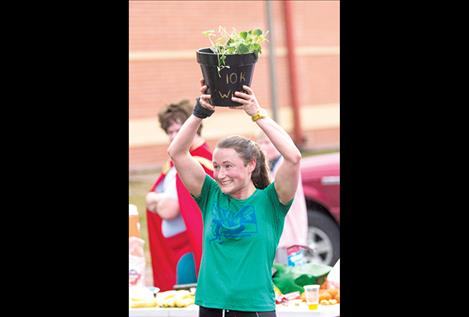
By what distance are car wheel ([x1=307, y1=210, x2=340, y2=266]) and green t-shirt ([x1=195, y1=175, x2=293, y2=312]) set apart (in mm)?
4463

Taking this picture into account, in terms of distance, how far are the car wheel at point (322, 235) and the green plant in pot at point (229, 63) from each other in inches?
188

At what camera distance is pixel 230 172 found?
4.73 metres

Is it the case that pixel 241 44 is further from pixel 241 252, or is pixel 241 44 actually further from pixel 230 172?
pixel 241 252

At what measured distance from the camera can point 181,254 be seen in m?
7.09

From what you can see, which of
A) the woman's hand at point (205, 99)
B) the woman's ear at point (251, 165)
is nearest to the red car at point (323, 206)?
the woman's ear at point (251, 165)

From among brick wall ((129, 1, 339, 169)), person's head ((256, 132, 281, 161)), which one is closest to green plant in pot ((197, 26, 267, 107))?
person's head ((256, 132, 281, 161))

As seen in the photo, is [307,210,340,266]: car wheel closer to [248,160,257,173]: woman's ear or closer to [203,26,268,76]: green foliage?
[248,160,257,173]: woman's ear

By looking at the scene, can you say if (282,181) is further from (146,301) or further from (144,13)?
(144,13)

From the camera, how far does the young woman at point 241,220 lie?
4637 millimetres

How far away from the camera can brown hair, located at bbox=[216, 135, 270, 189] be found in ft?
15.8

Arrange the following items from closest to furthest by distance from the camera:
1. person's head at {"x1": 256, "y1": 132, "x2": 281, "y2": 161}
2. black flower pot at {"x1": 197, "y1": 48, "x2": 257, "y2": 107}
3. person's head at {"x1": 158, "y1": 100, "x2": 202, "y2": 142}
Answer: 1. black flower pot at {"x1": 197, "y1": 48, "x2": 257, "y2": 107}
2. person's head at {"x1": 158, "y1": 100, "x2": 202, "y2": 142}
3. person's head at {"x1": 256, "y1": 132, "x2": 281, "y2": 161}
